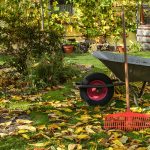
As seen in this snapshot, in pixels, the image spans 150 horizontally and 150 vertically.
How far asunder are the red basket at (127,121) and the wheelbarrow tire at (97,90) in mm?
1145

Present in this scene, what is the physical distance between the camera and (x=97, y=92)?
6.98m

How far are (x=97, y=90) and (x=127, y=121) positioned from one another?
1.37m

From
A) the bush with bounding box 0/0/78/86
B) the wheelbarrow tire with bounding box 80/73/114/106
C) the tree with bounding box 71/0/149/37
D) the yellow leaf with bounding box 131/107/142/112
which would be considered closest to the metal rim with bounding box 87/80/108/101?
the wheelbarrow tire with bounding box 80/73/114/106

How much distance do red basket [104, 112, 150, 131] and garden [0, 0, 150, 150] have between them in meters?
0.10

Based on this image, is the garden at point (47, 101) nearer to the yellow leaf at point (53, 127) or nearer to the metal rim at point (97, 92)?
the yellow leaf at point (53, 127)

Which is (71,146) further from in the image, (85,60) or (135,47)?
(135,47)

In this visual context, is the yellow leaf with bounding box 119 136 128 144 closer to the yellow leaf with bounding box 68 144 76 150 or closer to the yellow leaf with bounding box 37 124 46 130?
the yellow leaf with bounding box 68 144 76 150

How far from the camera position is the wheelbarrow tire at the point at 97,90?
688cm

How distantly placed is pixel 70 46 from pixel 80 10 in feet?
6.98

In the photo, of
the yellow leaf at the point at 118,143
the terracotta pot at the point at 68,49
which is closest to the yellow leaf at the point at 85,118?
the yellow leaf at the point at 118,143

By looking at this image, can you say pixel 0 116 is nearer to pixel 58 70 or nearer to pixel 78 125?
pixel 78 125

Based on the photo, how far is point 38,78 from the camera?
8.30 meters

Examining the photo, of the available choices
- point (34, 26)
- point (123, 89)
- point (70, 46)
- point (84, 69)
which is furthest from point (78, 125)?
point (70, 46)

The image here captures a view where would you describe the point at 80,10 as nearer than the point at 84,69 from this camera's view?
No
